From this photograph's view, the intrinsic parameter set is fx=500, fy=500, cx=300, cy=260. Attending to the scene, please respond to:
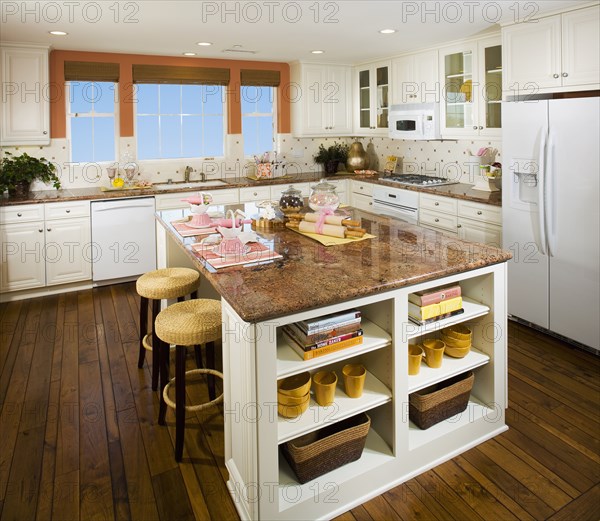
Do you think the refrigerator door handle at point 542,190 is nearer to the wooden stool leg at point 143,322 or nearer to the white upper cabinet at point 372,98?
the white upper cabinet at point 372,98

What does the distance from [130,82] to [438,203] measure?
3.48 meters

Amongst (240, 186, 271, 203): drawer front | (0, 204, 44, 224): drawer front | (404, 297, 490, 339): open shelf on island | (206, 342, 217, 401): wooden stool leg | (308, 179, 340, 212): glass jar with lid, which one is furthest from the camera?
(240, 186, 271, 203): drawer front

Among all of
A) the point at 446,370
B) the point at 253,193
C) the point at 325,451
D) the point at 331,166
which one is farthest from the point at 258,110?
the point at 325,451

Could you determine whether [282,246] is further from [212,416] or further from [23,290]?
[23,290]

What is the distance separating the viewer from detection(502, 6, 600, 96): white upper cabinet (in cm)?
332

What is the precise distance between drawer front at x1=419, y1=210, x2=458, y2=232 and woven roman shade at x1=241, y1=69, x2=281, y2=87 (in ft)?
8.36

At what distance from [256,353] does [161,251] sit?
201 centimetres

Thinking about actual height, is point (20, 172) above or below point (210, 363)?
above

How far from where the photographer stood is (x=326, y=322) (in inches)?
77.9

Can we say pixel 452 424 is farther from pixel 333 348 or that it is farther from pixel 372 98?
pixel 372 98

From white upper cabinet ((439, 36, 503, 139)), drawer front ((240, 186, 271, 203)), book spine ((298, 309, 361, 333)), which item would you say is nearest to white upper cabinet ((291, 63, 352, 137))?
drawer front ((240, 186, 271, 203))

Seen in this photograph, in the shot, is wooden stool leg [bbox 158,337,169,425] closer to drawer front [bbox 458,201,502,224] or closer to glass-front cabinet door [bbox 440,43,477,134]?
drawer front [bbox 458,201,502,224]

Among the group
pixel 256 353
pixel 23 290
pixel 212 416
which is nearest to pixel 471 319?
pixel 256 353

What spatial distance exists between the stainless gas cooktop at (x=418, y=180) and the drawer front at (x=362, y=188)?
204 mm
